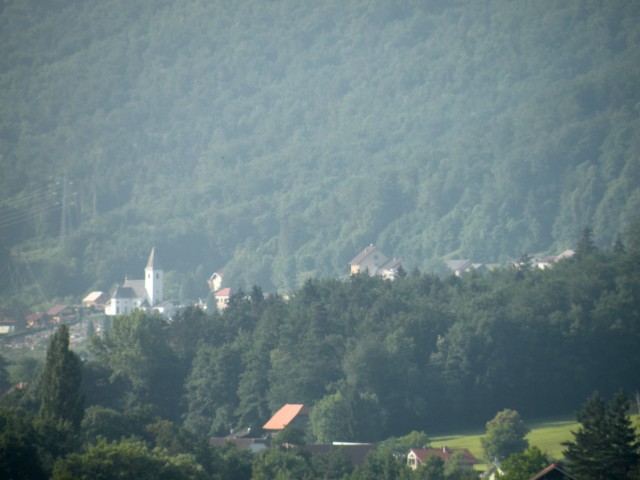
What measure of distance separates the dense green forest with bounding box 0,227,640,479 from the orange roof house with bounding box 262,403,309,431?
98cm

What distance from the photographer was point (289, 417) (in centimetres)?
7088

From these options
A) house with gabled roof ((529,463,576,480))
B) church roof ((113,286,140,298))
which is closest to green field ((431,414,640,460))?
house with gabled roof ((529,463,576,480))

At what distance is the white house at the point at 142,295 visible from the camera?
138m

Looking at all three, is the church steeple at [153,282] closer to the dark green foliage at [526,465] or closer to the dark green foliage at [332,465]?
the dark green foliage at [332,465]

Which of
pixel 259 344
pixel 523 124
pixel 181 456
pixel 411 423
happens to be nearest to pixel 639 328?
pixel 411 423

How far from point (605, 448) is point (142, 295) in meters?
102

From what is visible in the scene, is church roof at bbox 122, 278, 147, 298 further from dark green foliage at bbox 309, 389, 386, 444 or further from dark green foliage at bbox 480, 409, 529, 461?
dark green foliage at bbox 480, 409, 529, 461

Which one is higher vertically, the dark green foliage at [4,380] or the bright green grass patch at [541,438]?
the dark green foliage at [4,380]

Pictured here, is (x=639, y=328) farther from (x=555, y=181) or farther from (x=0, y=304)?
(x=555, y=181)

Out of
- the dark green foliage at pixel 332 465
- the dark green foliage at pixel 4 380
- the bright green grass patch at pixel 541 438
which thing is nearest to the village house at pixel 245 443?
the dark green foliage at pixel 332 465

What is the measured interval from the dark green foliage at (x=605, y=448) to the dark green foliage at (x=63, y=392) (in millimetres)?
19495

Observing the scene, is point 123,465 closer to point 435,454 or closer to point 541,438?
point 435,454

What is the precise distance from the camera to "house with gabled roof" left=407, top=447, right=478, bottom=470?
190 feet

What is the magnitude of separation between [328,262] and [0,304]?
4017 cm
